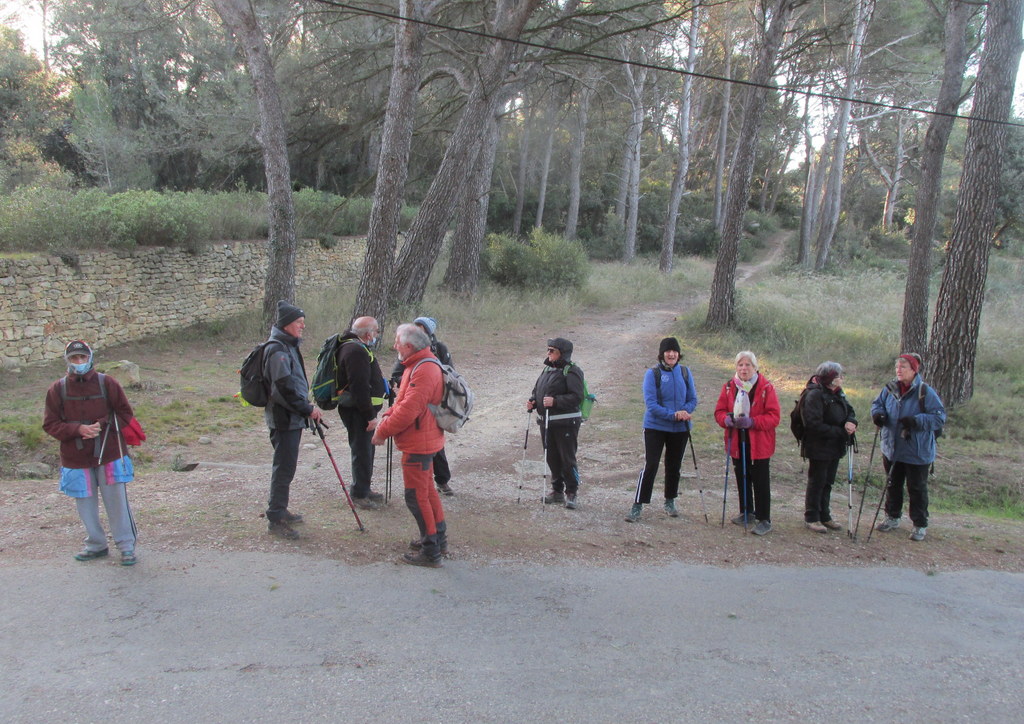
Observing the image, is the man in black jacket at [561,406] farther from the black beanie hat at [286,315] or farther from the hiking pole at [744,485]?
the black beanie hat at [286,315]

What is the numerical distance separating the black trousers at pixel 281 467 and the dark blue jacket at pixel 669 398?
299cm

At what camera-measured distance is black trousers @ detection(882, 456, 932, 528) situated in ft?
21.1

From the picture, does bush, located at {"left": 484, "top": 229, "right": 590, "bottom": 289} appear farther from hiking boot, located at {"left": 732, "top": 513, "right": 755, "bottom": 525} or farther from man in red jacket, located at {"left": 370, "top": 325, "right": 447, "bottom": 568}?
man in red jacket, located at {"left": 370, "top": 325, "right": 447, "bottom": 568}

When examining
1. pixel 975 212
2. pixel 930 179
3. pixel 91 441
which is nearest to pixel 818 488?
pixel 91 441

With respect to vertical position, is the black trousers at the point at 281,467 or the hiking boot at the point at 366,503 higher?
the black trousers at the point at 281,467

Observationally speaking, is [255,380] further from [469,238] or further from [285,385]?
[469,238]

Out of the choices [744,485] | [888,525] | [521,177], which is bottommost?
[888,525]

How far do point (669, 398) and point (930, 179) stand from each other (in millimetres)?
10267

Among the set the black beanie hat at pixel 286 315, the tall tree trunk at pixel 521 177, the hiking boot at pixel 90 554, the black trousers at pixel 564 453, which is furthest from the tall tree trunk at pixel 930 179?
the tall tree trunk at pixel 521 177

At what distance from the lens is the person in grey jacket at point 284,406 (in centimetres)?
532

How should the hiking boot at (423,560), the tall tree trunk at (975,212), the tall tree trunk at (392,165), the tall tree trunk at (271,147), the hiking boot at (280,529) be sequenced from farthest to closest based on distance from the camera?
the tall tree trunk at (271,147) < the tall tree trunk at (392,165) < the tall tree trunk at (975,212) < the hiking boot at (280,529) < the hiking boot at (423,560)

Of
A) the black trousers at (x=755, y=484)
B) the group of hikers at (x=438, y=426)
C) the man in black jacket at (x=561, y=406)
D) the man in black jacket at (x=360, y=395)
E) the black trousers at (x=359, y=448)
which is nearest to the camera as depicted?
the group of hikers at (x=438, y=426)

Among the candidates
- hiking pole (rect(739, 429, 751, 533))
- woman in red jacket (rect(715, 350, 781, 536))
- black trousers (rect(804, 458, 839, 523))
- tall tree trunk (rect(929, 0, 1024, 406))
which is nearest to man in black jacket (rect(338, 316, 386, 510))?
woman in red jacket (rect(715, 350, 781, 536))

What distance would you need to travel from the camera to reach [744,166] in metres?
17.0
